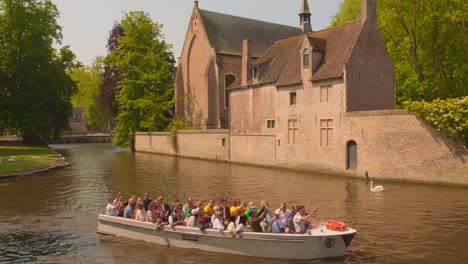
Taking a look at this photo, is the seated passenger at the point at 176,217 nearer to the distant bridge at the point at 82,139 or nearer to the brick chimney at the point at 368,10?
the brick chimney at the point at 368,10

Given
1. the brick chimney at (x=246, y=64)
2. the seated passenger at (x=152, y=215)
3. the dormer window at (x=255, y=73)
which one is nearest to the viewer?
the seated passenger at (x=152, y=215)

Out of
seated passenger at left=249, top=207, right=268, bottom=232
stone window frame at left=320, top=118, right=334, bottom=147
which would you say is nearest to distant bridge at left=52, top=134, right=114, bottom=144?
stone window frame at left=320, top=118, right=334, bottom=147

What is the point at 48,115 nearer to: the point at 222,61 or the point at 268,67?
the point at 222,61

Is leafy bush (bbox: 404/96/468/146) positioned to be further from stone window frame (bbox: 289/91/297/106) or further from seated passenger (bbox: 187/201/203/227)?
seated passenger (bbox: 187/201/203/227)

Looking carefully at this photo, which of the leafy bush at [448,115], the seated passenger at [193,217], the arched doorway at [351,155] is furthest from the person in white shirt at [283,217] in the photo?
the arched doorway at [351,155]

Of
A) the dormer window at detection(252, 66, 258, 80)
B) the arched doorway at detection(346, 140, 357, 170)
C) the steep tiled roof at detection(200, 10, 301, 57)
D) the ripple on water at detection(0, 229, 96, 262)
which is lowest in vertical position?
the ripple on water at detection(0, 229, 96, 262)

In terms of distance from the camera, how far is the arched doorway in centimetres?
3189

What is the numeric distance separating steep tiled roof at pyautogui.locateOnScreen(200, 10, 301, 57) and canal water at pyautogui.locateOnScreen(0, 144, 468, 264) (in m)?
24.6

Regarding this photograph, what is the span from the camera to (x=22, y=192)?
88.3ft

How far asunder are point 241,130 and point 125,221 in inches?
1158

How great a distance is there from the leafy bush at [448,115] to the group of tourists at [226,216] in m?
14.8

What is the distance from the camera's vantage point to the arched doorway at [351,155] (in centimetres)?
3189

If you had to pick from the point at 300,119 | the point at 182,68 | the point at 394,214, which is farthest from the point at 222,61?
the point at 394,214

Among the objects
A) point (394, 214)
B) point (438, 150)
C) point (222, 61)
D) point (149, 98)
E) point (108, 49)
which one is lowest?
point (394, 214)
